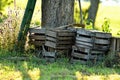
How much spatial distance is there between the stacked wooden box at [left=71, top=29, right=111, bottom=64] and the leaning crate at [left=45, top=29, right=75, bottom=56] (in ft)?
0.88

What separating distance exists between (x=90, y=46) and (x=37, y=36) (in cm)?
158

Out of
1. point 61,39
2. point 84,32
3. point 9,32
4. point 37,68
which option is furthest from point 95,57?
point 9,32

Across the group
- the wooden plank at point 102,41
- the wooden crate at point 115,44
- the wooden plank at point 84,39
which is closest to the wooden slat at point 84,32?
the wooden plank at point 84,39

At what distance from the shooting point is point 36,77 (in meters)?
7.80

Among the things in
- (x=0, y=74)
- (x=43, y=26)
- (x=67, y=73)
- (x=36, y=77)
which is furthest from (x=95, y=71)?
(x=43, y=26)

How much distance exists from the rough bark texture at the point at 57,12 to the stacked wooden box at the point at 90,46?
110cm

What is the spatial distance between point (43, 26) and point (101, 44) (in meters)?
2.06

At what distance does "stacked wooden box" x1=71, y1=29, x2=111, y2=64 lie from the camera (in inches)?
372

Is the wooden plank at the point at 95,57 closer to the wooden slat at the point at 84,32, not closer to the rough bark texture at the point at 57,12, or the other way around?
the wooden slat at the point at 84,32

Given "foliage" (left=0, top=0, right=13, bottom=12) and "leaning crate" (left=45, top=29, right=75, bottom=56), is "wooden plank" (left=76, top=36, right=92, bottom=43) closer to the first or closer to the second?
"leaning crate" (left=45, top=29, right=75, bottom=56)

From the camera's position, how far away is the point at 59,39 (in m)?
9.66

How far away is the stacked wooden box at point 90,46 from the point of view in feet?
31.0

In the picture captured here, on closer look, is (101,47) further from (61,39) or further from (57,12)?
(57,12)

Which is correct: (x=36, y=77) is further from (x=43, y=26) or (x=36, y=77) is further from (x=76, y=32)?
(x=43, y=26)
